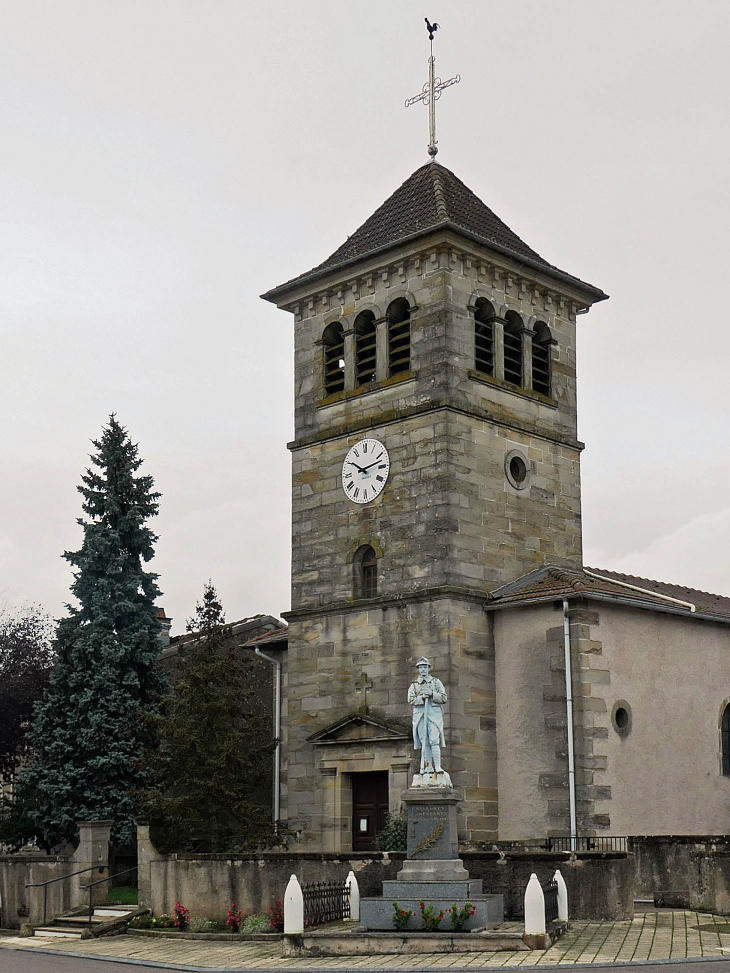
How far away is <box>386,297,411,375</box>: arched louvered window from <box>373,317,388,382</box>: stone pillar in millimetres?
87

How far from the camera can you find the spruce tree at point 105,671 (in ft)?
97.8

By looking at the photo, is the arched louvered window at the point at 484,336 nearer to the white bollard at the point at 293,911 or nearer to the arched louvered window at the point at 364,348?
the arched louvered window at the point at 364,348

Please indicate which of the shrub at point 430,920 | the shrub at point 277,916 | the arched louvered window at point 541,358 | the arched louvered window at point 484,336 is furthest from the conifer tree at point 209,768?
the arched louvered window at point 541,358

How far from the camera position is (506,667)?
26.0 m

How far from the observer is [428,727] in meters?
20.8

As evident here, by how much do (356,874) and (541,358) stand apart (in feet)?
43.6

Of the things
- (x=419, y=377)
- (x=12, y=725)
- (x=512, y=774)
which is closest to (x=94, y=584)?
(x=12, y=725)

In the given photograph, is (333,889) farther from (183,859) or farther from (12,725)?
(12,725)

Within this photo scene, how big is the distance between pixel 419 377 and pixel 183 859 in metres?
10.9

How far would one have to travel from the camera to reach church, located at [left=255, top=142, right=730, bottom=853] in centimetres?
2502

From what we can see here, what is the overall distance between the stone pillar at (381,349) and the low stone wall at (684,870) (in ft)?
37.2

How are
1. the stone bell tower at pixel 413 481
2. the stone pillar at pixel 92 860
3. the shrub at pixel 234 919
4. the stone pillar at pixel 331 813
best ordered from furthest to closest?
the stone pillar at pixel 331 813
the stone bell tower at pixel 413 481
the stone pillar at pixel 92 860
the shrub at pixel 234 919

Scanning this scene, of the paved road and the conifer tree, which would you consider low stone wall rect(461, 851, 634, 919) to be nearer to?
the paved road

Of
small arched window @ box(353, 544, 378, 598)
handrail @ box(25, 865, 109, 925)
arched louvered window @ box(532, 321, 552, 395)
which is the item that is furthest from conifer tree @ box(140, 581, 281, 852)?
arched louvered window @ box(532, 321, 552, 395)
